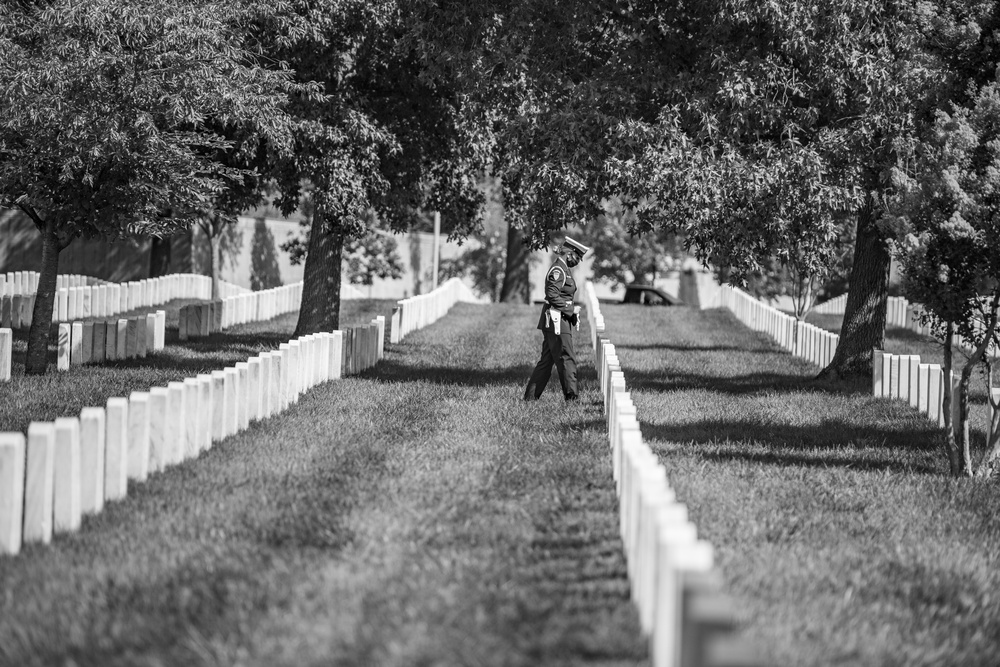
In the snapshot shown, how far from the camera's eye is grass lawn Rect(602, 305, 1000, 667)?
657 cm

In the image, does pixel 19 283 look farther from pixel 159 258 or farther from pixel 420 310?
pixel 420 310

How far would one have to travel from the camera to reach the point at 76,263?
38.0 m

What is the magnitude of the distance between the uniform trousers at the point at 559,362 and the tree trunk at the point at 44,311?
6363mm

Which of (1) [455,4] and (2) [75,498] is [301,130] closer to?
(1) [455,4]

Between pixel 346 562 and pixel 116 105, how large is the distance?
1014 centimetres

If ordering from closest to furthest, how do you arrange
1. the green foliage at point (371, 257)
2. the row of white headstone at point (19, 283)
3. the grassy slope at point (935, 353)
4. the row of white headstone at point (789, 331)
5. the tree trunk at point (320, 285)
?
the grassy slope at point (935, 353), the row of white headstone at point (789, 331), the tree trunk at point (320, 285), the row of white headstone at point (19, 283), the green foliage at point (371, 257)

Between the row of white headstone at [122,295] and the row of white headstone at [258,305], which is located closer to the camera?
the row of white headstone at [122,295]

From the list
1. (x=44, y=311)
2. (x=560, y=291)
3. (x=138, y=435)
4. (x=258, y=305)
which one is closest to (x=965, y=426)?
(x=560, y=291)

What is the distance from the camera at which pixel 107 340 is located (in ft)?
61.3

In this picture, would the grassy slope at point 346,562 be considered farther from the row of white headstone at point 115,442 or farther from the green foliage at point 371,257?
the green foliage at point 371,257

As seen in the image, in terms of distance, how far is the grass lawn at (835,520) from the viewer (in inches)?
259

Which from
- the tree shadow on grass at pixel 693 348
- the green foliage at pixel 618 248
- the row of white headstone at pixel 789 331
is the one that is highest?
the green foliage at pixel 618 248

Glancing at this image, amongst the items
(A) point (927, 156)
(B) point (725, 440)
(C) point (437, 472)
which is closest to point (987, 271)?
(A) point (927, 156)

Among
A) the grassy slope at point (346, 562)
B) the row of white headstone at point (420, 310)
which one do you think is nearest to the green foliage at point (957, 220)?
the grassy slope at point (346, 562)
